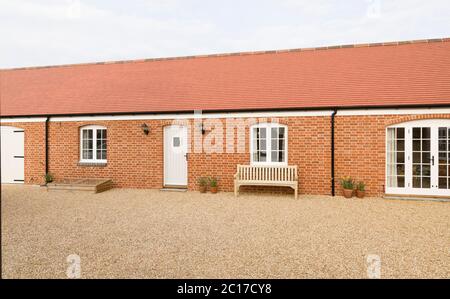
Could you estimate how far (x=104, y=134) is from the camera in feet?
39.0

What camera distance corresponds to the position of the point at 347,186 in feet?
30.9

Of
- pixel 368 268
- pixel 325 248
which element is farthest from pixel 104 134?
pixel 368 268

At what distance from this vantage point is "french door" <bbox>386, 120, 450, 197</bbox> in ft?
29.7

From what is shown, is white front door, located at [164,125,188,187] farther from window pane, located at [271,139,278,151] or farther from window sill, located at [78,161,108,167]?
window pane, located at [271,139,278,151]

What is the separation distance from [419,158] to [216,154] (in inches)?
260

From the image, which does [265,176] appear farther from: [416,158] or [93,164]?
[93,164]

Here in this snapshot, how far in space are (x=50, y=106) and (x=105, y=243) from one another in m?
9.74

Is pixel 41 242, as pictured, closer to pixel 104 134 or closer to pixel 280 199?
pixel 280 199

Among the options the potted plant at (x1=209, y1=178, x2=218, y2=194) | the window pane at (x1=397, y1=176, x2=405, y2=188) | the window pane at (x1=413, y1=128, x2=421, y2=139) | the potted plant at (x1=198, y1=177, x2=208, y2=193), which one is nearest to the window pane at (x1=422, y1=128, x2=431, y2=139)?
the window pane at (x1=413, y1=128, x2=421, y2=139)

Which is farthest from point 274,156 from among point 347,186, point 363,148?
point 363,148

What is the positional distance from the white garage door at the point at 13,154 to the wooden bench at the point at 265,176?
31.0 ft

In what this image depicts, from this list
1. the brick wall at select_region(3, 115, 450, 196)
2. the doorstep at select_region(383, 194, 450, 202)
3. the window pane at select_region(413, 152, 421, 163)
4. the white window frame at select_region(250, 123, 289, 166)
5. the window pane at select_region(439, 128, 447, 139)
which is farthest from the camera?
the white window frame at select_region(250, 123, 289, 166)

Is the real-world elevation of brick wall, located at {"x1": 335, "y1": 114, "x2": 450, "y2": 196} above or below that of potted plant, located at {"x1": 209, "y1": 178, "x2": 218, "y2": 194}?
above

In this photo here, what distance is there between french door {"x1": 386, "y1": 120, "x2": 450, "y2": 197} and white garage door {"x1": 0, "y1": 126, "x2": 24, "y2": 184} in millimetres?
14246
